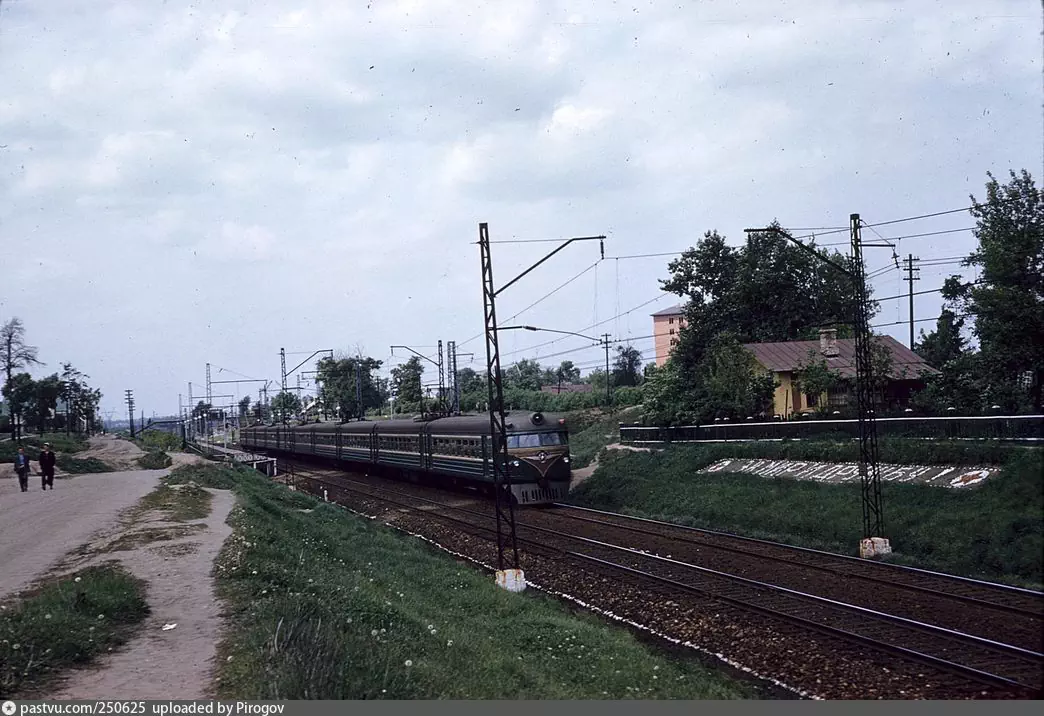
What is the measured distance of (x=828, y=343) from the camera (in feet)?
143

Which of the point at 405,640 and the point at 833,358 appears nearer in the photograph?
the point at 405,640

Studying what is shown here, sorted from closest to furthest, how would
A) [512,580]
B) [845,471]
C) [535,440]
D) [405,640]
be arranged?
[405,640] → [512,580] → [845,471] → [535,440]

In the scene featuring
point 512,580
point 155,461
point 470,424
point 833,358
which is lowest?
point 512,580

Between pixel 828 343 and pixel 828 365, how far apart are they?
238cm

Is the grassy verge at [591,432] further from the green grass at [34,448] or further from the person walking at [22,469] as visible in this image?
the green grass at [34,448]

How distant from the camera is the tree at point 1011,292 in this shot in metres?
21.0

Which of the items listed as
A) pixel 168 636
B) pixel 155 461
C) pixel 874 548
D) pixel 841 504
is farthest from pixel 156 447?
pixel 168 636

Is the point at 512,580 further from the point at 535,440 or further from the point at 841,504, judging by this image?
the point at 535,440

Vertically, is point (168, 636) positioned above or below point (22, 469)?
below

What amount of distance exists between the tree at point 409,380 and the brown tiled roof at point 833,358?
33147 mm

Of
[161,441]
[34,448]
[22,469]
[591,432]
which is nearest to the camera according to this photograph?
[22,469]

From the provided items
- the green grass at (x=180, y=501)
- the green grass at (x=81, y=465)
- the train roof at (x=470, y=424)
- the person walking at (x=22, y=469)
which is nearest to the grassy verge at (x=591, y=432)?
the train roof at (x=470, y=424)

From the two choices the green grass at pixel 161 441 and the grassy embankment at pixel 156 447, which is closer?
the grassy embankment at pixel 156 447

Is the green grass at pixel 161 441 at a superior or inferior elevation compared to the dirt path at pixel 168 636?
superior
